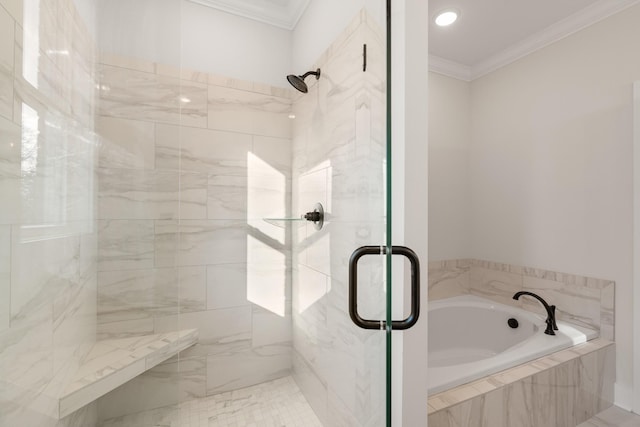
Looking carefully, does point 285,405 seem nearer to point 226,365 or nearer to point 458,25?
point 226,365

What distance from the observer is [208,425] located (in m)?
1.17

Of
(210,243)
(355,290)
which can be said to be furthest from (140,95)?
(355,290)

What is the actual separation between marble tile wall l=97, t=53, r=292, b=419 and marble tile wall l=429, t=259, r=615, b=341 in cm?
136

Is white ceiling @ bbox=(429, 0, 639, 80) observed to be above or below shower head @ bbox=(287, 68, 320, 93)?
above

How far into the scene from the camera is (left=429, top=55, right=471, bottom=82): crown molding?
2088mm

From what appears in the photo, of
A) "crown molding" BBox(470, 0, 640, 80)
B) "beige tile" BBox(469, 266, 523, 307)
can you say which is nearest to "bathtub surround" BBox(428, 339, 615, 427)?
"beige tile" BBox(469, 266, 523, 307)

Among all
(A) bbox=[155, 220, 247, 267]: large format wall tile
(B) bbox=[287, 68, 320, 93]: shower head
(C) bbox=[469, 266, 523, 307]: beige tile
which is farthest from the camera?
(C) bbox=[469, 266, 523, 307]: beige tile

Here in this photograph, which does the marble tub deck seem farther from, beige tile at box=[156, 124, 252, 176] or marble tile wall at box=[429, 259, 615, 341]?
beige tile at box=[156, 124, 252, 176]

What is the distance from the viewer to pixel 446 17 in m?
1.65

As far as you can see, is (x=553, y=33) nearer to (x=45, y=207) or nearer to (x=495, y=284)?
(x=495, y=284)

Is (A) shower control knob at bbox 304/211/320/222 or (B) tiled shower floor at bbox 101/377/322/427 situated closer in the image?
(B) tiled shower floor at bbox 101/377/322/427

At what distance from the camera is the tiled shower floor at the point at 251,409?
1.14 m

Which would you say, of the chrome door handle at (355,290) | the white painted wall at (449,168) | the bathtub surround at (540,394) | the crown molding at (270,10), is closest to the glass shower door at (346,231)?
the chrome door handle at (355,290)

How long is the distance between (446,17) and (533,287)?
1843 mm
